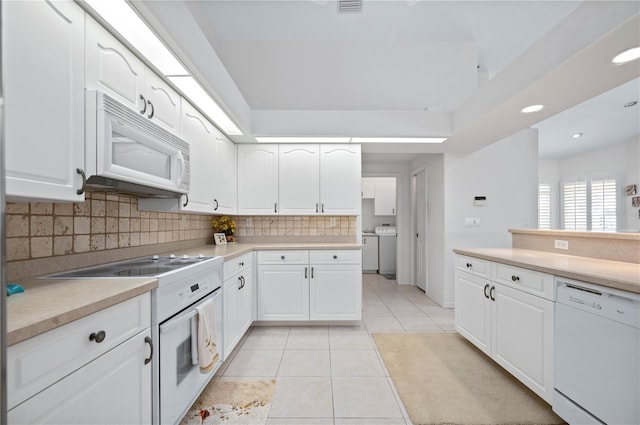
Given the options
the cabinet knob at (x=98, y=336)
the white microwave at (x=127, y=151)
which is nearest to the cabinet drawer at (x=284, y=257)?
the white microwave at (x=127, y=151)

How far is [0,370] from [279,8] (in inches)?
131

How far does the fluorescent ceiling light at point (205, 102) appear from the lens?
6.19 ft

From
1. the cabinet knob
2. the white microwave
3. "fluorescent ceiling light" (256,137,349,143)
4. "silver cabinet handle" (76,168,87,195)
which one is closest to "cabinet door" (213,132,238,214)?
"fluorescent ceiling light" (256,137,349,143)

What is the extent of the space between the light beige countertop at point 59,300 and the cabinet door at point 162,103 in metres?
0.99

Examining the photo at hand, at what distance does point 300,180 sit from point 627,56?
271cm

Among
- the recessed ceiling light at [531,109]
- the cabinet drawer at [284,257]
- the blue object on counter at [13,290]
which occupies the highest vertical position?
the recessed ceiling light at [531,109]

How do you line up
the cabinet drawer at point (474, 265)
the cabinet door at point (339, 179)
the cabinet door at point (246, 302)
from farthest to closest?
1. the cabinet door at point (339, 179)
2. the cabinet door at point (246, 302)
3. the cabinet drawer at point (474, 265)

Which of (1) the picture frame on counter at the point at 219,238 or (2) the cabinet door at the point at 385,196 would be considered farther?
(2) the cabinet door at the point at 385,196

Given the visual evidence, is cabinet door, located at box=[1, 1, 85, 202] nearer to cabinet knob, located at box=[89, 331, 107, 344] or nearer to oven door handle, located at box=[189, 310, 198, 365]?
cabinet knob, located at box=[89, 331, 107, 344]

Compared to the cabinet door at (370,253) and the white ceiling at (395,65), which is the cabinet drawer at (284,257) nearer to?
the white ceiling at (395,65)

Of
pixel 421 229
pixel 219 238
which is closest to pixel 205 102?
pixel 219 238

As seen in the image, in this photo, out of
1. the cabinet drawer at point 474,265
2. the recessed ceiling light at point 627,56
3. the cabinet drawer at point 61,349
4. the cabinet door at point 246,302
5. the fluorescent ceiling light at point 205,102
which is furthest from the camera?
the cabinet door at point 246,302

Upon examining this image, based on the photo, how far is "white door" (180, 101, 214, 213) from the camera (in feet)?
7.28

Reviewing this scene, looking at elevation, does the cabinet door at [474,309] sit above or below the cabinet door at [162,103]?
below
